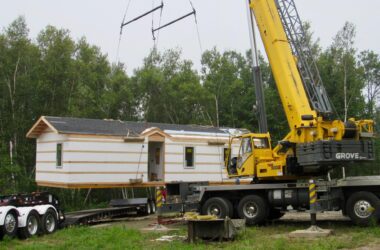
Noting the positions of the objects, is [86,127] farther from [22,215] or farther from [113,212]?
[22,215]

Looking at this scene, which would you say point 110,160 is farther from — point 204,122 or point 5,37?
point 204,122

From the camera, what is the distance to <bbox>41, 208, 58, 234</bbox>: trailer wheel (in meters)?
15.2

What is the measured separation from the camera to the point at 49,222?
15.6 meters

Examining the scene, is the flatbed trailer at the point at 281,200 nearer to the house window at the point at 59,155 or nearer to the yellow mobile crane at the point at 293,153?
the yellow mobile crane at the point at 293,153

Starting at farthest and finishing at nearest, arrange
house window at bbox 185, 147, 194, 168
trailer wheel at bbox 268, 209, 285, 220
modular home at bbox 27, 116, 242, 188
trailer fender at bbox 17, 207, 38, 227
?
house window at bbox 185, 147, 194, 168
modular home at bbox 27, 116, 242, 188
trailer wheel at bbox 268, 209, 285, 220
trailer fender at bbox 17, 207, 38, 227

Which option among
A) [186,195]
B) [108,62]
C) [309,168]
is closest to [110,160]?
[186,195]

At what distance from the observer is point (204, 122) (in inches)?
1531

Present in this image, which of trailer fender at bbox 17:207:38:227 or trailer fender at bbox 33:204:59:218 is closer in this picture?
trailer fender at bbox 17:207:38:227

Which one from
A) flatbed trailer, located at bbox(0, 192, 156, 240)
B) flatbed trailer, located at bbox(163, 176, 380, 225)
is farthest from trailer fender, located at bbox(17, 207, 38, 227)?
flatbed trailer, located at bbox(163, 176, 380, 225)

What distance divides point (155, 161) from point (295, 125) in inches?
375

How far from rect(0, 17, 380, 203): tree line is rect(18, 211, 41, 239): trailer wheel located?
39.4 feet

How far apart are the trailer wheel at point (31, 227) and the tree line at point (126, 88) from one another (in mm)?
12021

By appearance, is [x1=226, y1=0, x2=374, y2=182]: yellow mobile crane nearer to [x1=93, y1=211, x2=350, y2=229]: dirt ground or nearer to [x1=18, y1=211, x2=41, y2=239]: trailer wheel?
[x1=93, y1=211, x2=350, y2=229]: dirt ground

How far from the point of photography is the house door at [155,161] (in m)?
22.2
